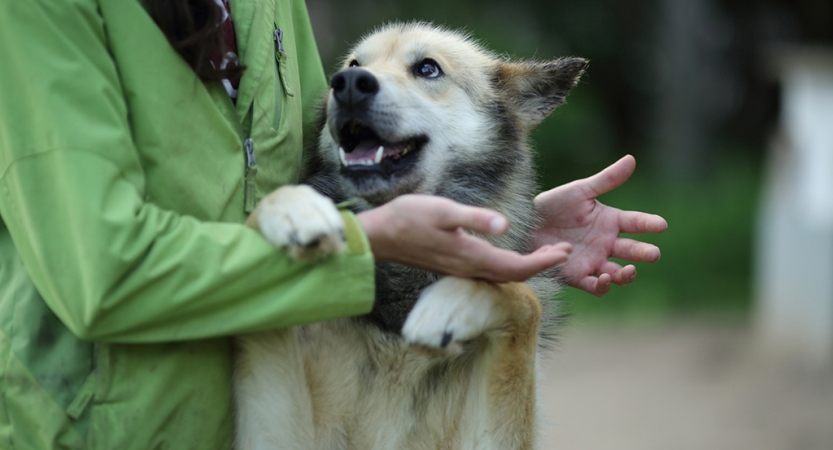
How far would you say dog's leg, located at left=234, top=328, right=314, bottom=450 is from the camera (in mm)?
2148

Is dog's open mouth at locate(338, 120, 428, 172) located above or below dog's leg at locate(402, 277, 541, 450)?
above

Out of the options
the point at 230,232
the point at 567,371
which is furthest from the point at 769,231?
the point at 230,232

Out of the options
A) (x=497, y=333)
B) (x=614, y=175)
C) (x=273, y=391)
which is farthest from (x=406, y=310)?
(x=614, y=175)

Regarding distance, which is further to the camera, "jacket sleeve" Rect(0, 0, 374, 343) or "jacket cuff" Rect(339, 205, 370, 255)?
"jacket cuff" Rect(339, 205, 370, 255)

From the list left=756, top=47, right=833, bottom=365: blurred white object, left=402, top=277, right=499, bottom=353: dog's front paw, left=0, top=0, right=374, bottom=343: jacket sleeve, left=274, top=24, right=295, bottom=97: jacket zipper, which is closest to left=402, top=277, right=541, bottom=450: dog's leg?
left=402, top=277, right=499, bottom=353: dog's front paw

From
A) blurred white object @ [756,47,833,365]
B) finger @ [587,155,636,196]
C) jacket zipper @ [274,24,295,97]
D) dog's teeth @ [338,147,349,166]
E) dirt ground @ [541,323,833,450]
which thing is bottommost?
dirt ground @ [541,323,833,450]

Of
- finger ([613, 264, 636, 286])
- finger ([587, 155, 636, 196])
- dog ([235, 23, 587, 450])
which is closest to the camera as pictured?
dog ([235, 23, 587, 450])

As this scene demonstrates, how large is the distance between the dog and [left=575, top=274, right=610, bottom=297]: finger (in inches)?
3.8

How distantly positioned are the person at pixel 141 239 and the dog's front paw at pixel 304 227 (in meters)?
0.03

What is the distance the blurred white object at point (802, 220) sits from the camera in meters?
6.62

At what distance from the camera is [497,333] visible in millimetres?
2277

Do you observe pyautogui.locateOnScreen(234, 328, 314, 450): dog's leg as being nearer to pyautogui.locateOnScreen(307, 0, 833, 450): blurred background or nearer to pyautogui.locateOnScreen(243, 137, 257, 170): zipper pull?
pyautogui.locateOnScreen(243, 137, 257, 170): zipper pull

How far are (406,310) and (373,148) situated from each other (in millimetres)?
556

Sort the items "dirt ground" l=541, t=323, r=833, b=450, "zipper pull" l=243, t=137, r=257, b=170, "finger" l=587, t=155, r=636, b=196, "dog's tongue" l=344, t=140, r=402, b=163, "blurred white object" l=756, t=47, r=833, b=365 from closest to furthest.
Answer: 1. "zipper pull" l=243, t=137, r=257, b=170
2. "dog's tongue" l=344, t=140, r=402, b=163
3. "finger" l=587, t=155, r=636, b=196
4. "dirt ground" l=541, t=323, r=833, b=450
5. "blurred white object" l=756, t=47, r=833, b=365
